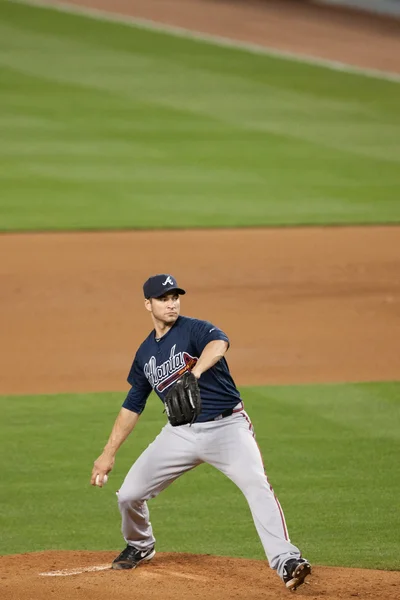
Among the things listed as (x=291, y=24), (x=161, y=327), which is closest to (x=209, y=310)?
(x=161, y=327)

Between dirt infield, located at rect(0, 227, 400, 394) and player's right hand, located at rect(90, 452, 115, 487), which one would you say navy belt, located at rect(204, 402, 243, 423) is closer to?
player's right hand, located at rect(90, 452, 115, 487)

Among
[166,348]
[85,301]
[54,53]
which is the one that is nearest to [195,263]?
[85,301]

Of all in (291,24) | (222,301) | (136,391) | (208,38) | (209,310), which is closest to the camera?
(136,391)

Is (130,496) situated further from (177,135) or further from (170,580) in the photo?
(177,135)

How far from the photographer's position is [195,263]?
49.4 ft

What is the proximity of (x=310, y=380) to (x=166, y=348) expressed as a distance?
460 cm

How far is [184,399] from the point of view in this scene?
6582mm

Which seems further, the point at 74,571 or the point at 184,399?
the point at 74,571

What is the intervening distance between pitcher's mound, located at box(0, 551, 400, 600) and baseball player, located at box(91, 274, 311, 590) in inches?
8.6

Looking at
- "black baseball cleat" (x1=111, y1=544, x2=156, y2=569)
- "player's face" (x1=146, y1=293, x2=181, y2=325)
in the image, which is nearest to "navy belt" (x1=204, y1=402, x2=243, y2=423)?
"player's face" (x1=146, y1=293, x2=181, y2=325)

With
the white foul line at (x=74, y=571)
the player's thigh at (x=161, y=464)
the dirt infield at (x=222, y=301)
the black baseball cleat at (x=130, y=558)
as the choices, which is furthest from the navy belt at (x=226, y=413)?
the dirt infield at (x=222, y=301)

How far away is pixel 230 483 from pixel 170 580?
89.4 inches

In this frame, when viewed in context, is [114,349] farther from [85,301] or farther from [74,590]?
[74,590]

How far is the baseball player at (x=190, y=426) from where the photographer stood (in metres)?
6.71
